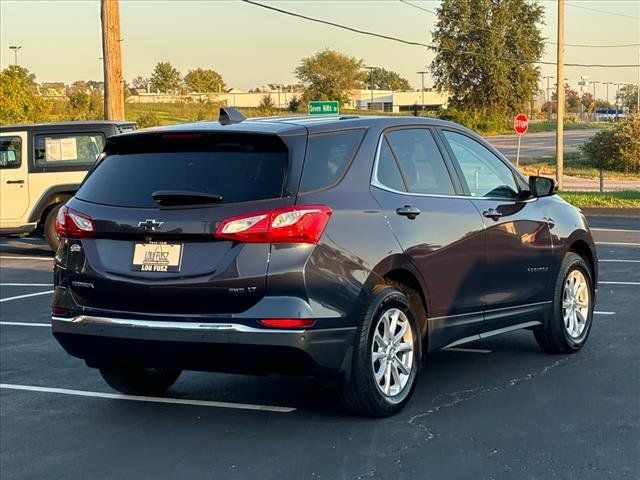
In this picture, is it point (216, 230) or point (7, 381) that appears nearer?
point (216, 230)

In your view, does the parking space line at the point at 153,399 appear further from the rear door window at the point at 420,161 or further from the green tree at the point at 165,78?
the green tree at the point at 165,78

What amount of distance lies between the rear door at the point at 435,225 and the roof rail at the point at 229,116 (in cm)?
89

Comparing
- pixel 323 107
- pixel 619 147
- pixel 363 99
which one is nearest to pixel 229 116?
pixel 323 107

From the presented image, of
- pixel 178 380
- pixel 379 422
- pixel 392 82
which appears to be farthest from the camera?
pixel 392 82

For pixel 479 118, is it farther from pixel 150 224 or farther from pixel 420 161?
pixel 150 224

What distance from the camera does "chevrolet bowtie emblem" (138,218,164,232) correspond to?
208 inches

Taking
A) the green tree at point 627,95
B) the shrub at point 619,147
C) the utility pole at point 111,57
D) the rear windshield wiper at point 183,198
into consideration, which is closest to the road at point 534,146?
the shrub at point 619,147

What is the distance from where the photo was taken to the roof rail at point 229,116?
19.2 ft

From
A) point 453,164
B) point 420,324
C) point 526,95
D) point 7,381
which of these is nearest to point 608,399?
point 420,324

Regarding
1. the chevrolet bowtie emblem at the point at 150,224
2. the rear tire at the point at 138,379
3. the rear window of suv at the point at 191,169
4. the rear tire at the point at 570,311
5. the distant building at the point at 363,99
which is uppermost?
the distant building at the point at 363,99

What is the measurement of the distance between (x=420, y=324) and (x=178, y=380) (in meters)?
1.95

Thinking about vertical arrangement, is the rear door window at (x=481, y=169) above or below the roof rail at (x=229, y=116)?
below

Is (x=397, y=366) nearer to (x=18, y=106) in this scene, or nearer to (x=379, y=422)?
(x=379, y=422)

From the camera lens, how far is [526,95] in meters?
84.1
